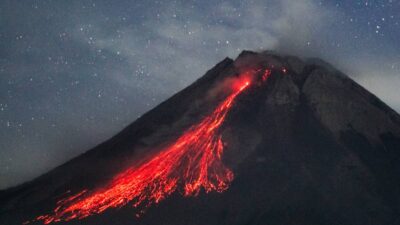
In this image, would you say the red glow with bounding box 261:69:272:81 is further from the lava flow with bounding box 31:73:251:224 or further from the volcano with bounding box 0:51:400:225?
the lava flow with bounding box 31:73:251:224

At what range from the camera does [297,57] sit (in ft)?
150

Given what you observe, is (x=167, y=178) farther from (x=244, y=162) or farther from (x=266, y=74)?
(x=266, y=74)

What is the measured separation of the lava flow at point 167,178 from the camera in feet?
109

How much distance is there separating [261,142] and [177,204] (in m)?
7.94

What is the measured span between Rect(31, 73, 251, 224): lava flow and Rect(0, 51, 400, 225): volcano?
0.07m

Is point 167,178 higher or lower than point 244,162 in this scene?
higher

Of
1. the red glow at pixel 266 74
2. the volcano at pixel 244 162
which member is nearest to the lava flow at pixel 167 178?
the volcano at pixel 244 162

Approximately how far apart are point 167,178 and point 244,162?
4.76 metres

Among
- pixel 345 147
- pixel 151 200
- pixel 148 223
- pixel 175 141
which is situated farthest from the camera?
pixel 175 141

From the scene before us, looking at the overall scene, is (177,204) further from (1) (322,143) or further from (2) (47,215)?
(1) (322,143)

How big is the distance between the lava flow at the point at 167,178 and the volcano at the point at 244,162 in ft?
0.25

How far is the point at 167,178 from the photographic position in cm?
3503

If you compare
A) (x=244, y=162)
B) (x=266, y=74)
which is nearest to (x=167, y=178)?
(x=244, y=162)

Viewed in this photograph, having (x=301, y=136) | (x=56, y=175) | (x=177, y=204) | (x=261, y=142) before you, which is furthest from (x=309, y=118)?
(x=56, y=175)
